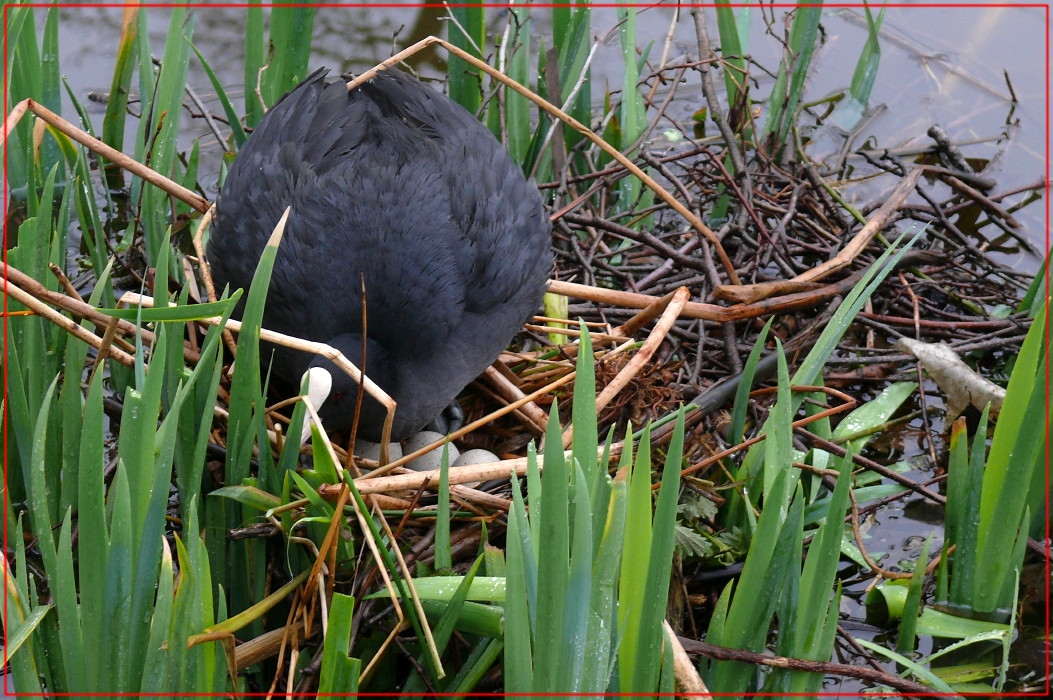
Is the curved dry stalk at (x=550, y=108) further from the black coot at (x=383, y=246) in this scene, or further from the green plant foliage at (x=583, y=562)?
the green plant foliage at (x=583, y=562)

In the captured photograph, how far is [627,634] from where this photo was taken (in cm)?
168

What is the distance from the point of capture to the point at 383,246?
2.44m

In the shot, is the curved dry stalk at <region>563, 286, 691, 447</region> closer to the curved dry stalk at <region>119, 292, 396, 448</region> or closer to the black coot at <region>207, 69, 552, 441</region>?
the black coot at <region>207, 69, 552, 441</region>

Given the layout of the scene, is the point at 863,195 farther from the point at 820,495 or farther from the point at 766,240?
the point at 820,495

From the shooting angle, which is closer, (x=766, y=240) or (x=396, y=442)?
(x=396, y=442)

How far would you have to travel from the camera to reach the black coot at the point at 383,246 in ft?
7.98

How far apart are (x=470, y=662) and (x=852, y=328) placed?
1666 millimetres

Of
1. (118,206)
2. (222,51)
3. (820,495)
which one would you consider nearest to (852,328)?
(820,495)

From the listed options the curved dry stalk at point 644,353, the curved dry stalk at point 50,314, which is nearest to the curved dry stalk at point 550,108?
the curved dry stalk at point 644,353

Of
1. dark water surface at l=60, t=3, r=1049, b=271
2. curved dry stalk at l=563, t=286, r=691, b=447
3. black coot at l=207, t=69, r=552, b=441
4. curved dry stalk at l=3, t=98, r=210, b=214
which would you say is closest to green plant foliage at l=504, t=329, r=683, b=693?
curved dry stalk at l=563, t=286, r=691, b=447

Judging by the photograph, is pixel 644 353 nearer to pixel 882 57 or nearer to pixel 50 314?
pixel 50 314

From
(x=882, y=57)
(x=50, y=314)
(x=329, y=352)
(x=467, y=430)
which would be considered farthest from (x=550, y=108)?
(x=882, y=57)

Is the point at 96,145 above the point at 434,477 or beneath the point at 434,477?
above

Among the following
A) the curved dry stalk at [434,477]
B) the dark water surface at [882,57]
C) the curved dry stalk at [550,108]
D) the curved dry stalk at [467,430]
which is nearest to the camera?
Result: the curved dry stalk at [434,477]
